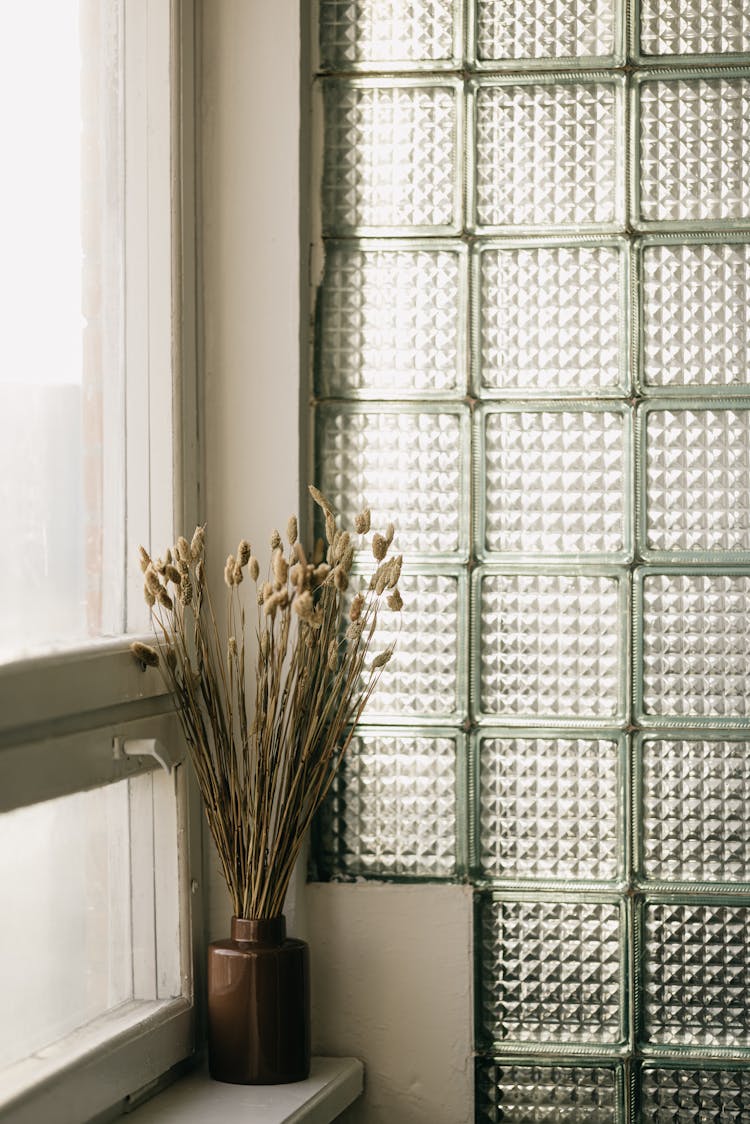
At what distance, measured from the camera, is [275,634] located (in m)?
1.77

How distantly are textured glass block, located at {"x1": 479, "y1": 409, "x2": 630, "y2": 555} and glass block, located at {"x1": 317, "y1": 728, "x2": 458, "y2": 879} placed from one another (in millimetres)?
314

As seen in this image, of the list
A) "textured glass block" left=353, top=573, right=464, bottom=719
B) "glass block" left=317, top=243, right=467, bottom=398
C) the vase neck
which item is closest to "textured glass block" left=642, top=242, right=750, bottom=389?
"glass block" left=317, top=243, right=467, bottom=398

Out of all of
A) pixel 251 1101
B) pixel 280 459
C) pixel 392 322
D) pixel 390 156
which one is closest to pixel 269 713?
pixel 280 459

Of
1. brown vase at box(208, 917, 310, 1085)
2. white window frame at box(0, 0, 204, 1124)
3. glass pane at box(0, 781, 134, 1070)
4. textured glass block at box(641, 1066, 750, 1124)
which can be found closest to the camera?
glass pane at box(0, 781, 134, 1070)

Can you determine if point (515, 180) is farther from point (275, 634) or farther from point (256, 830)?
point (256, 830)

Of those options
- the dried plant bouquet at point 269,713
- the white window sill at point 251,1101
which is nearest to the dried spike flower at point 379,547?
the dried plant bouquet at point 269,713

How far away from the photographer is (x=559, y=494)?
179 centimetres

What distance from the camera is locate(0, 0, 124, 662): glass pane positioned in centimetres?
137

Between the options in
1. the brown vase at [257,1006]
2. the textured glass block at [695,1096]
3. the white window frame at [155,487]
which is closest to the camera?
the white window frame at [155,487]

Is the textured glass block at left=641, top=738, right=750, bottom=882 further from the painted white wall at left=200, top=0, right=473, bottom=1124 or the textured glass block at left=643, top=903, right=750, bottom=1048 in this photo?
the painted white wall at left=200, top=0, right=473, bottom=1124

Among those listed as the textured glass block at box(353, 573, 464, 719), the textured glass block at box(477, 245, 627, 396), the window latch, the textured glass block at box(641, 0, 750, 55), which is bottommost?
the window latch

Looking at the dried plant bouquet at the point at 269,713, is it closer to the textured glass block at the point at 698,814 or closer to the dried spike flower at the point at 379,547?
the dried spike flower at the point at 379,547

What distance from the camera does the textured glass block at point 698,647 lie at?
1.76 meters

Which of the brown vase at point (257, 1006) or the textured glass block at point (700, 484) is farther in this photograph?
the textured glass block at point (700, 484)
